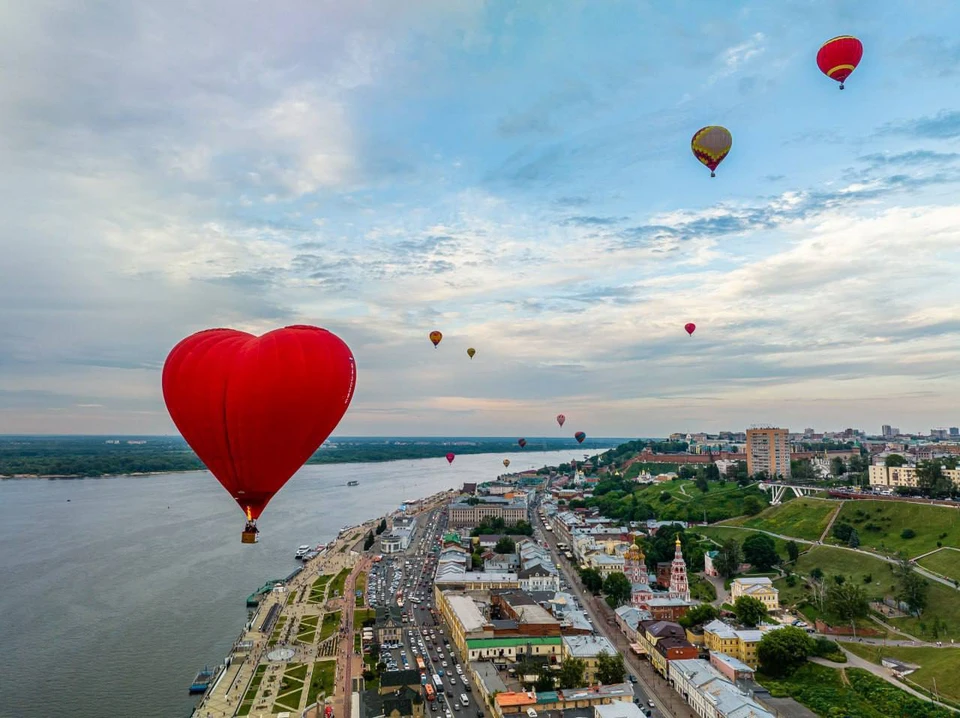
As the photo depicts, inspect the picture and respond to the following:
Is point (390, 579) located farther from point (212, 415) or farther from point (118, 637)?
point (212, 415)

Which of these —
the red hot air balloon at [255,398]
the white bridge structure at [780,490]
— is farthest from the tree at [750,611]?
the white bridge structure at [780,490]

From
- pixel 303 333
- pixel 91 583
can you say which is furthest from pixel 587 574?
pixel 303 333

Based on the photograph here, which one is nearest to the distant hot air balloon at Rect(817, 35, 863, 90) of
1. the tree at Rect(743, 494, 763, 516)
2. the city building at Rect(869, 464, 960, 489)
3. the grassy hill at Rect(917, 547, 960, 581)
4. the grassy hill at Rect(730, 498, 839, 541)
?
the grassy hill at Rect(917, 547, 960, 581)

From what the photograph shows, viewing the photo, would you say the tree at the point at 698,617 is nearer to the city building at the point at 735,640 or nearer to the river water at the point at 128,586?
the city building at the point at 735,640

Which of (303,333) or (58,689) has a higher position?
(303,333)

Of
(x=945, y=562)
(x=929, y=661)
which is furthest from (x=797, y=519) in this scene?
(x=929, y=661)

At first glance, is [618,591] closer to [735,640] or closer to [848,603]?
[735,640]
